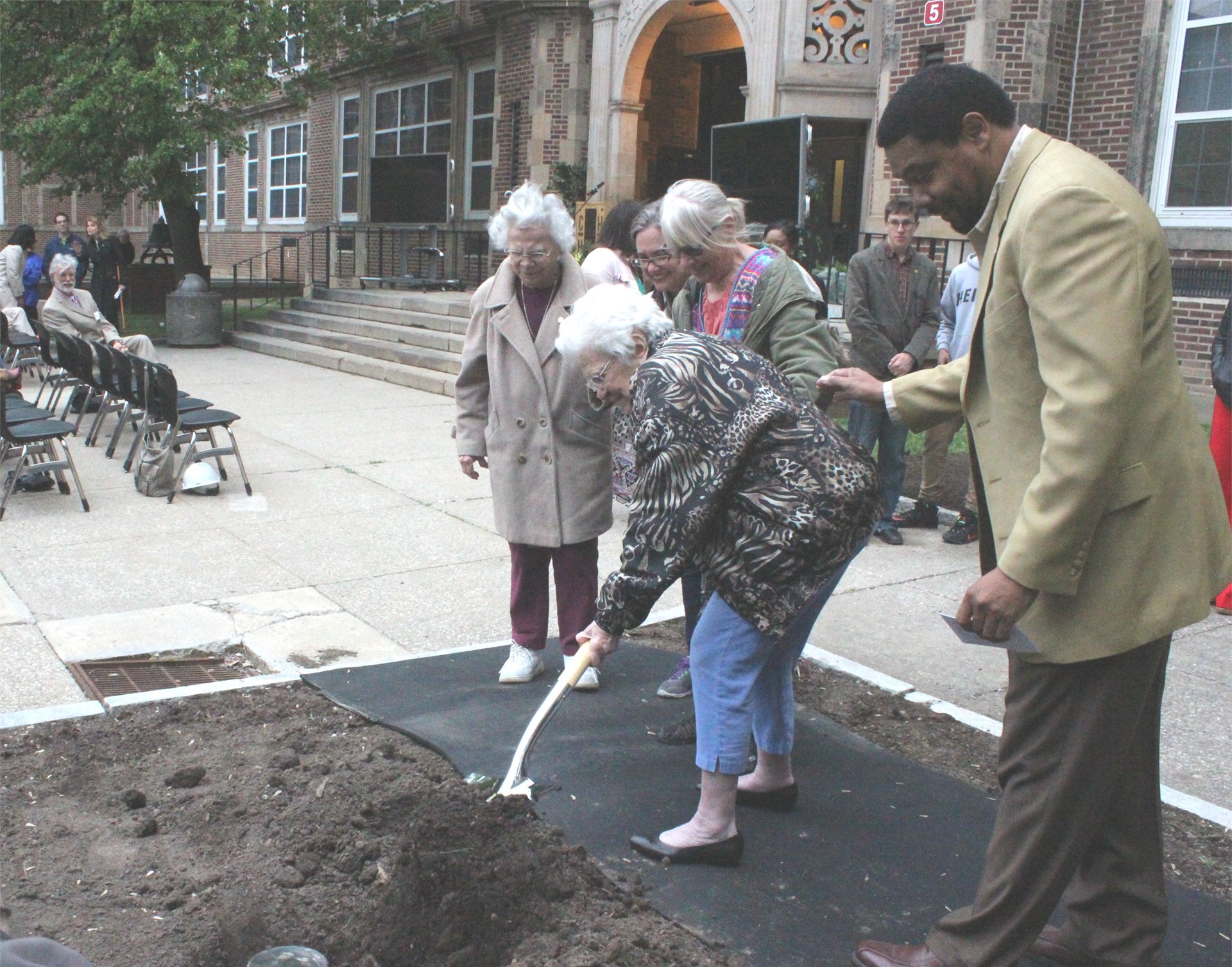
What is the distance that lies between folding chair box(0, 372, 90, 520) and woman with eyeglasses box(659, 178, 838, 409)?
5.14 meters

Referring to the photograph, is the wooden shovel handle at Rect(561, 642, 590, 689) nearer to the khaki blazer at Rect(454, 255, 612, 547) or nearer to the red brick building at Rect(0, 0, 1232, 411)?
the khaki blazer at Rect(454, 255, 612, 547)

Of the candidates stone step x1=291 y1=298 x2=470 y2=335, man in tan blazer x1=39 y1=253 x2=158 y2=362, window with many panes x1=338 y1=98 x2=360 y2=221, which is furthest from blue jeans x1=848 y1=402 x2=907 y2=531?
window with many panes x1=338 y1=98 x2=360 y2=221

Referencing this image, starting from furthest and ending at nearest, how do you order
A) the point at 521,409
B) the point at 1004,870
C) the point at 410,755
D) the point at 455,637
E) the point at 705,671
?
1. the point at 455,637
2. the point at 521,409
3. the point at 410,755
4. the point at 705,671
5. the point at 1004,870

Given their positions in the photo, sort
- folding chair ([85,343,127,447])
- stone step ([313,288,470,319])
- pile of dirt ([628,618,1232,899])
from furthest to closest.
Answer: stone step ([313,288,470,319]) < folding chair ([85,343,127,447]) < pile of dirt ([628,618,1232,899])

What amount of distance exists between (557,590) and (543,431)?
2.22ft

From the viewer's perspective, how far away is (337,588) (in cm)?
627

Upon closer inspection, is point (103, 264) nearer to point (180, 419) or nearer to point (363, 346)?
point (363, 346)

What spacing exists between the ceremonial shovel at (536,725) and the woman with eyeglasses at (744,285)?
1269 millimetres

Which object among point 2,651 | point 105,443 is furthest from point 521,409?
point 105,443

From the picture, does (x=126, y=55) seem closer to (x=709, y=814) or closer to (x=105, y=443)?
(x=105, y=443)

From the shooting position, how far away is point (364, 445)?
10.3 metres

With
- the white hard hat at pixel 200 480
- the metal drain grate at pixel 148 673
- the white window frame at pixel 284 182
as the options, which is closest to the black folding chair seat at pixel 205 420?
the white hard hat at pixel 200 480

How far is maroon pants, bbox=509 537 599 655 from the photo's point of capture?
473 centimetres

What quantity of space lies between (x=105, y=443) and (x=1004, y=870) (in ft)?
30.7
